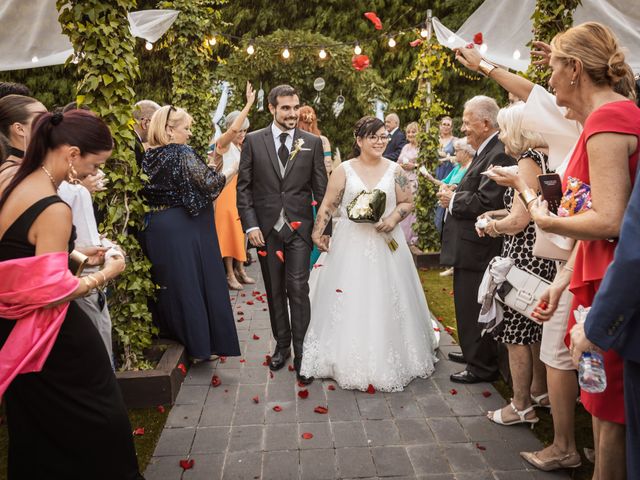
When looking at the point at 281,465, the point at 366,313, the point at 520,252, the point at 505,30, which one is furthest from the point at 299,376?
the point at 505,30

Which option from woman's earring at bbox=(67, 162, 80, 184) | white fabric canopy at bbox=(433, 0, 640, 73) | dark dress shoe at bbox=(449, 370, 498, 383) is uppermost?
white fabric canopy at bbox=(433, 0, 640, 73)

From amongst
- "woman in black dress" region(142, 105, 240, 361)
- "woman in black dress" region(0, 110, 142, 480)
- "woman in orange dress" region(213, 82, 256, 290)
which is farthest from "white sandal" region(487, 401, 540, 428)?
"woman in orange dress" region(213, 82, 256, 290)

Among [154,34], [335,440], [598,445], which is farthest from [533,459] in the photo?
[154,34]

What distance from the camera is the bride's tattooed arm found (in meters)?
4.74

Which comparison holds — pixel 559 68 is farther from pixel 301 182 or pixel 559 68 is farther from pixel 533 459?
pixel 301 182

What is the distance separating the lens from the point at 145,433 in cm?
377

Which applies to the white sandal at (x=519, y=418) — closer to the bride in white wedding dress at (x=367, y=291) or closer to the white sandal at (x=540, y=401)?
the white sandal at (x=540, y=401)

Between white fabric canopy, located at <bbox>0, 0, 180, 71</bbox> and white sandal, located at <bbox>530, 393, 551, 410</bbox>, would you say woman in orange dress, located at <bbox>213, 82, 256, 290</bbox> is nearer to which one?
white fabric canopy, located at <bbox>0, 0, 180, 71</bbox>

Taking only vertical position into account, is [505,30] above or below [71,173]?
above

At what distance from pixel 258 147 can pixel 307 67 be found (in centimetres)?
1043

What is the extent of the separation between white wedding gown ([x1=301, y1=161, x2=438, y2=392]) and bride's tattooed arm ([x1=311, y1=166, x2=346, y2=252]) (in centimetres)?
6

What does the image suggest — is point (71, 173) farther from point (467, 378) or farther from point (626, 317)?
point (467, 378)

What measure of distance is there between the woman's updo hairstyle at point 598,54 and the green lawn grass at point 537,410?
7.50ft

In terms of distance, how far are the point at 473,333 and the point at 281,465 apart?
6.78ft
